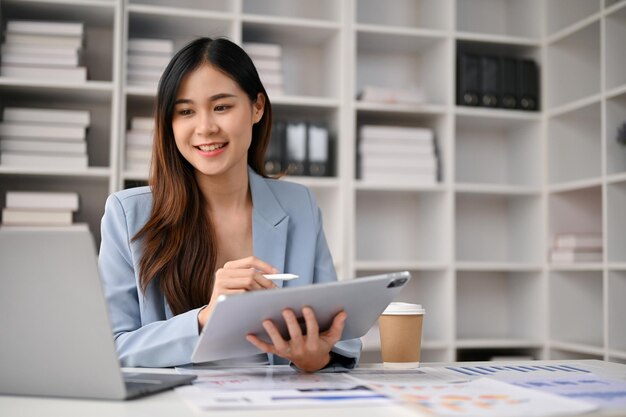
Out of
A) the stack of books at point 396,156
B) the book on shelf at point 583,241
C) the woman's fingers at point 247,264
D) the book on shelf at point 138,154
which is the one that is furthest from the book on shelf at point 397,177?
the woman's fingers at point 247,264

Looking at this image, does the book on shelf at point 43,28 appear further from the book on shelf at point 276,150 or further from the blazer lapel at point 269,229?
the blazer lapel at point 269,229

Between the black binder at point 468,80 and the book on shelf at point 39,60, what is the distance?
1758mm

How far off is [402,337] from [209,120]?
28.1 inches

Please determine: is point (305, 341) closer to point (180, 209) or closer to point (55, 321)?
point (55, 321)

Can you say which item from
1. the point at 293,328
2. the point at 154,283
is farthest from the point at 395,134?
the point at 293,328

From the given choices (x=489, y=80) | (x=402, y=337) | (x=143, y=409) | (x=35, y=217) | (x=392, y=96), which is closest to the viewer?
(x=143, y=409)

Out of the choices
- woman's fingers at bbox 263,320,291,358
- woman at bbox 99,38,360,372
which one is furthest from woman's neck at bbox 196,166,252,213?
woman's fingers at bbox 263,320,291,358

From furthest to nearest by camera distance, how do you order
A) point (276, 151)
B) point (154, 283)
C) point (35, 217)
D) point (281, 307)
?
1. point (276, 151)
2. point (35, 217)
3. point (154, 283)
4. point (281, 307)

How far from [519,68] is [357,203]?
1.03 metres

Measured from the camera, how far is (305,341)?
1279mm

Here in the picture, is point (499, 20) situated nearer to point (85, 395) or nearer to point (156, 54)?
point (156, 54)

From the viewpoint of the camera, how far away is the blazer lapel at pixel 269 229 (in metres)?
1.79

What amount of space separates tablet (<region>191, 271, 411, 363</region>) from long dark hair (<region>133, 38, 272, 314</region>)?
1.34ft

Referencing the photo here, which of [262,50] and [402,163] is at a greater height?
[262,50]
